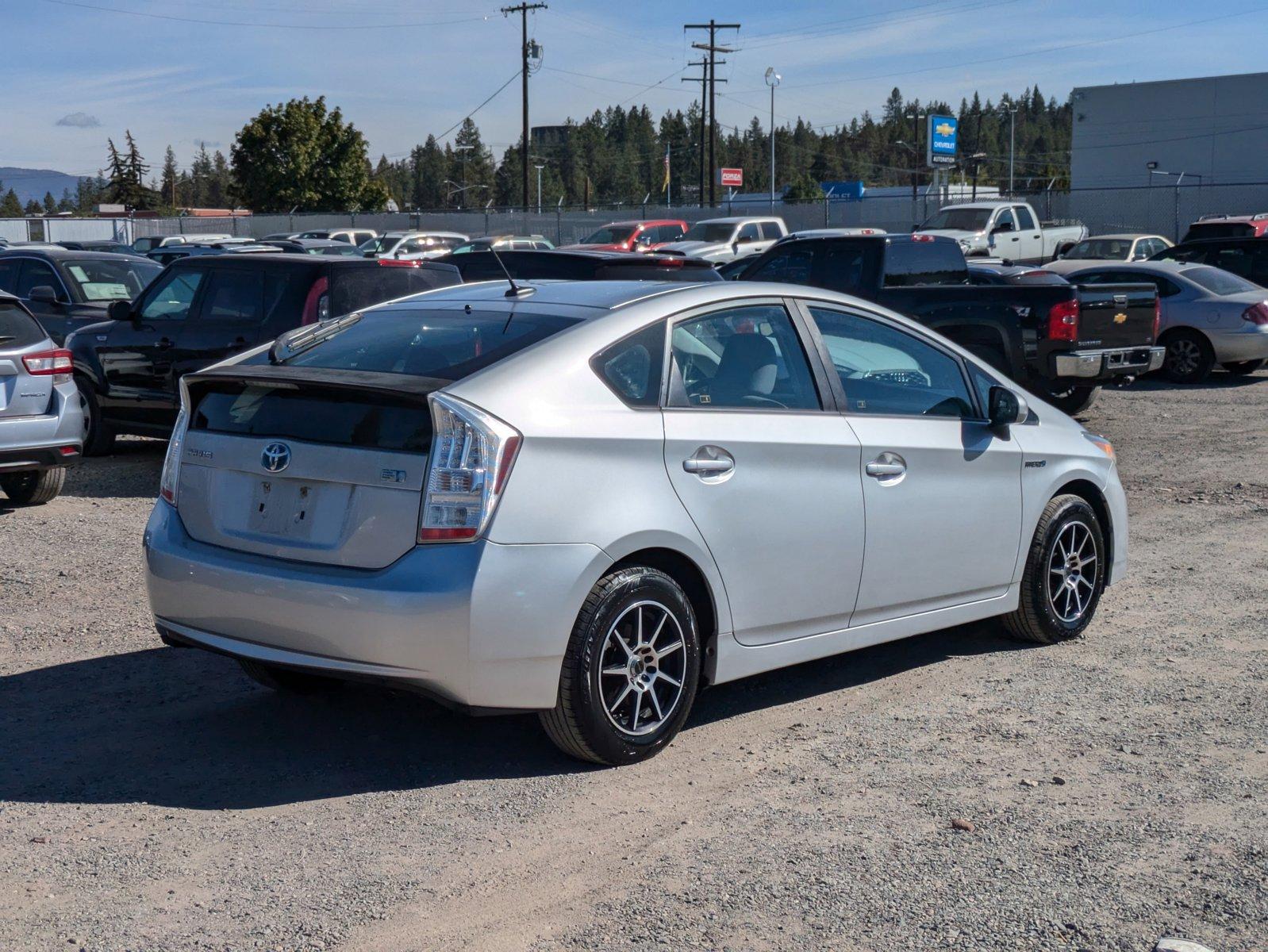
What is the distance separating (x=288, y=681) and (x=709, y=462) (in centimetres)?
204

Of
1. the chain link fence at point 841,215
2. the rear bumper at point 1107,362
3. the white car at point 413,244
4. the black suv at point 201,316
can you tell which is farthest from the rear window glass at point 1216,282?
the white car at point 413,244

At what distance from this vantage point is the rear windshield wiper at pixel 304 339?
522 centimetres

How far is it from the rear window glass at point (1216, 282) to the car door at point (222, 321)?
1306cm

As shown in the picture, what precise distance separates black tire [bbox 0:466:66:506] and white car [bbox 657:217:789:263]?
2254 cm

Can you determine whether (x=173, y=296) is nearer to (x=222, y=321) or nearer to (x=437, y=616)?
(x=222, y=321)

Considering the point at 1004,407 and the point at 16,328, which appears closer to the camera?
Result: the point at 1004,407

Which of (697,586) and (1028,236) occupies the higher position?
(1028,236)

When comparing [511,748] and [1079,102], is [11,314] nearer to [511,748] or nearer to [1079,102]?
[511,748]

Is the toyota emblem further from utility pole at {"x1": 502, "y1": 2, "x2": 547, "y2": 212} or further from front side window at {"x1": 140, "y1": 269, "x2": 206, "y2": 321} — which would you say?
utility pole at {"x1": 502, "y1": 2, "x2": 547, "y2": 212}

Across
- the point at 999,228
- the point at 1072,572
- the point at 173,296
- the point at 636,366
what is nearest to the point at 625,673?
the point at 636,366

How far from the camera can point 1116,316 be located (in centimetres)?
1472

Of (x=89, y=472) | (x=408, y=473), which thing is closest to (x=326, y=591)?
(x=408, y=473)

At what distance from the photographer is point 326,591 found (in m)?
4.50

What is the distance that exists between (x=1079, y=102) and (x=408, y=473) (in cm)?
6368
